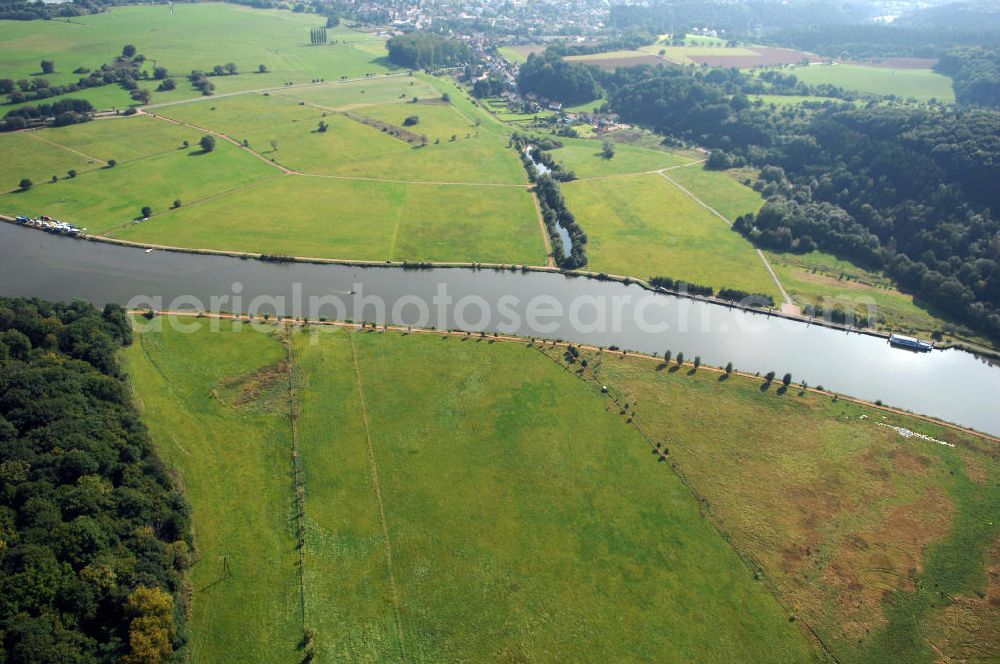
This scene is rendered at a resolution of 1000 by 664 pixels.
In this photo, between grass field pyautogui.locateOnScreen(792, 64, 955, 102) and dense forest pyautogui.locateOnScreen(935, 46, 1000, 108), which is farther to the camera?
grass field pyautogui.locateOnScreen(792, 64, 955, 102)

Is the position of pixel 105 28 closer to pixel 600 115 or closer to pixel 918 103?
pixel 600 115

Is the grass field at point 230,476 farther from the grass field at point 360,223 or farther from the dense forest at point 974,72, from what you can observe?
the dense forest at point 974,72

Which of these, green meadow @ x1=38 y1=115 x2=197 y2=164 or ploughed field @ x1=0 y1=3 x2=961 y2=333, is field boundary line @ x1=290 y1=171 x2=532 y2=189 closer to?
ploughed field @ x1=0 y1=3 x2=961 y2=333

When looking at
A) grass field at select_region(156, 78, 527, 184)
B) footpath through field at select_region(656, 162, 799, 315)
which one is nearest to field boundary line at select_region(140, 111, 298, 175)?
grass field at select_region(156, 78, 527, 184)

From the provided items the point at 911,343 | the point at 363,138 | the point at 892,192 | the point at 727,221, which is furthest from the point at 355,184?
the point at 892,192

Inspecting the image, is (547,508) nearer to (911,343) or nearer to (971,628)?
(971,628)

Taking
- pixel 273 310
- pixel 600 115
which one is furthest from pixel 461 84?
pixel 273 310

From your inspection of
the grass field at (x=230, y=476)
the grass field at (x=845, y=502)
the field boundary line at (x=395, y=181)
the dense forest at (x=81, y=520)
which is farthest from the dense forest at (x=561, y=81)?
the dense forest at (x=81, y=520)
